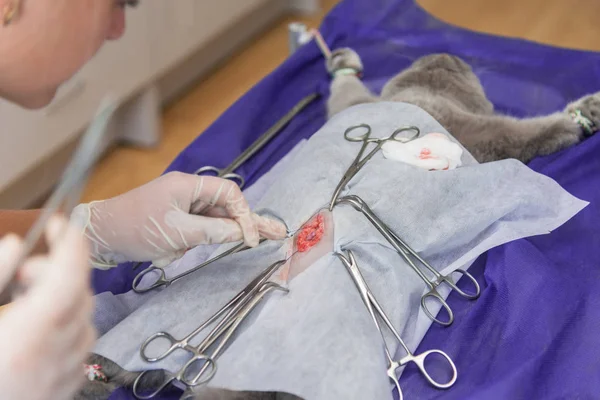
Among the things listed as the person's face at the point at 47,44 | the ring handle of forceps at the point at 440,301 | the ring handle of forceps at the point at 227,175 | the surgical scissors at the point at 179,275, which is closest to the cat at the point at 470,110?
the ring handle of forceps at the point at 227,175

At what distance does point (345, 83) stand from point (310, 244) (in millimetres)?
565

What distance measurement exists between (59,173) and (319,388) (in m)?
0.35

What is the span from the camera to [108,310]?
82cm

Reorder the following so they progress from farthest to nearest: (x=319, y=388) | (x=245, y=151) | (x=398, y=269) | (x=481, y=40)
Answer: (x=481, y=40)
(x=245, y=151)
(x=398, y=269)
(x=319, y=388)

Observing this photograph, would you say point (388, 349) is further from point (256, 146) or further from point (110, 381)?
point (256, 146)

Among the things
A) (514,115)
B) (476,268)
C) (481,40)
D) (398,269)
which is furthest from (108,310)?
(481,40)

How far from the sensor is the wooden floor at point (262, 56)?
0.87m

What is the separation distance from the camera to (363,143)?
95cm

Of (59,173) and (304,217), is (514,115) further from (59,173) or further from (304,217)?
(59,173)

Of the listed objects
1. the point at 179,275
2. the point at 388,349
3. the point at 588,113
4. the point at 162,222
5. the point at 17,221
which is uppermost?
the point at 17,221

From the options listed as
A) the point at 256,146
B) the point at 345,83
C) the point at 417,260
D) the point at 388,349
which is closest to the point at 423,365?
the point at 388,349

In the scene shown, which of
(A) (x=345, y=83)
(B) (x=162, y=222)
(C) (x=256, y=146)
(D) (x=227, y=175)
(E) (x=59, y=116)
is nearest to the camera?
(E) (x=59, y=116)

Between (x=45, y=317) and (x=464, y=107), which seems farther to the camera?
(x=464, y=107)

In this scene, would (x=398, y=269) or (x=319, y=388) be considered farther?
(x=398, y=269)
